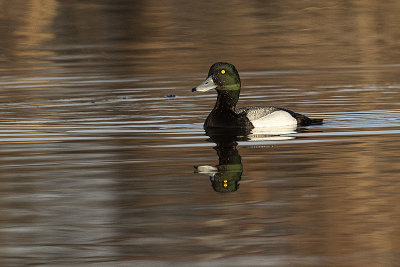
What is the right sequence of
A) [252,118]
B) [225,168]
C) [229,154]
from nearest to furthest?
1. [225,168]
2. [229,154]
3. [252,118]

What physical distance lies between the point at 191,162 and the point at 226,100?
380 centimetres

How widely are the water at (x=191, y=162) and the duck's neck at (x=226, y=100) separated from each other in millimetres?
578

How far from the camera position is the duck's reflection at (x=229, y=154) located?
1026 centimetres

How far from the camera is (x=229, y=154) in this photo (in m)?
12.3

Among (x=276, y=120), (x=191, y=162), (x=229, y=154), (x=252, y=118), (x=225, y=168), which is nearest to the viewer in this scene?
(x=225, y=168)

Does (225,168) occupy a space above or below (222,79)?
above

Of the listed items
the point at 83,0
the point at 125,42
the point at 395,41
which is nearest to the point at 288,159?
the point at 395,41

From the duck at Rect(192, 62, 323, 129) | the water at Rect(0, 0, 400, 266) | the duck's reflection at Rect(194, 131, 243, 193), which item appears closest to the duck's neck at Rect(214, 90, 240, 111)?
the duck at Rect(192, 62, 323, 129)

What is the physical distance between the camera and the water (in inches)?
301

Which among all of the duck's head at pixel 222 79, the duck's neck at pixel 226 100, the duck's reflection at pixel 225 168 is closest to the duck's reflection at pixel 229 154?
the duck's reflection at pixel 225 168

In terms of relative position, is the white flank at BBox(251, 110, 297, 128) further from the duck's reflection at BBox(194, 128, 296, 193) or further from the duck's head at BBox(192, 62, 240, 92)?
A: the duck's head at BBox(192, 62, 240, 92)

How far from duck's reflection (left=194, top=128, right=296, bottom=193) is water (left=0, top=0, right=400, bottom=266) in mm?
43

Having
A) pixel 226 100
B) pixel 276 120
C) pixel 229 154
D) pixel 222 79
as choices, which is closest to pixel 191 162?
pixel 229 154

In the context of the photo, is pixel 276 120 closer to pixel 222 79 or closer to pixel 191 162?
pixel 222 79
